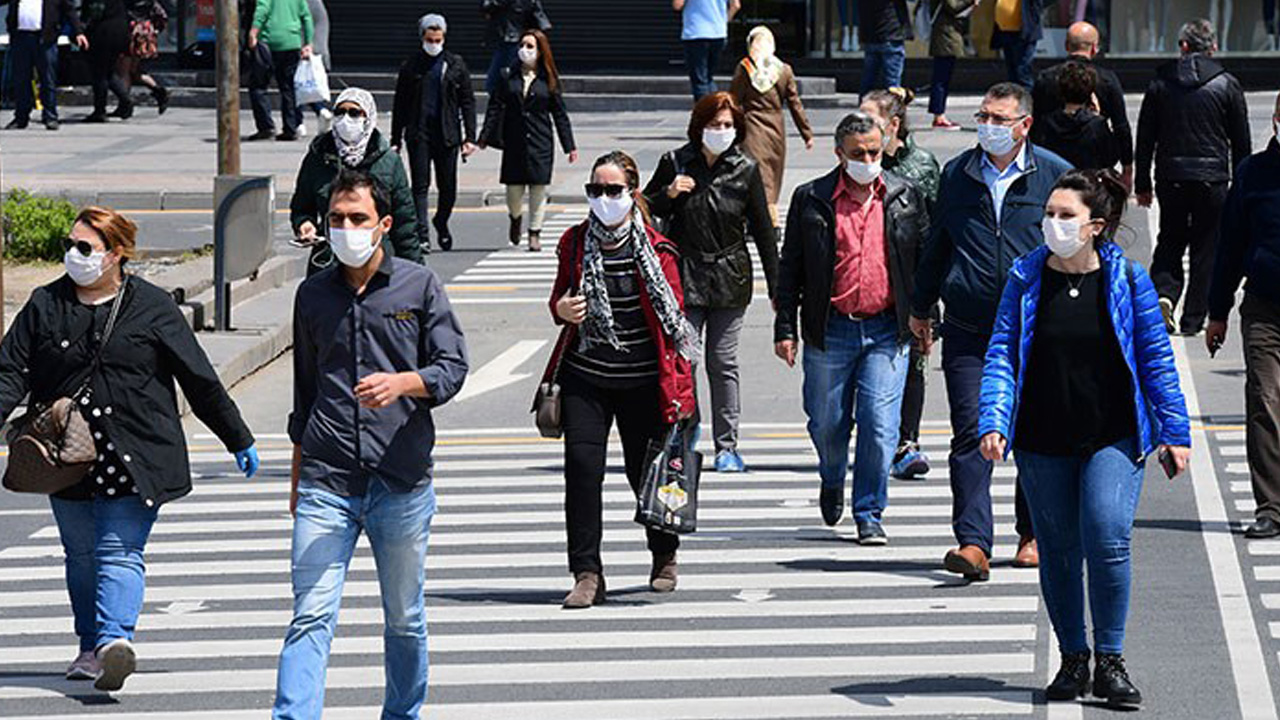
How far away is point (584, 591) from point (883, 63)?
60.4ft

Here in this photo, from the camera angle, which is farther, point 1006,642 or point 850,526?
point 850,526

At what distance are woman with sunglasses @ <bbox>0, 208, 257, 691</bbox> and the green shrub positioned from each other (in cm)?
1227

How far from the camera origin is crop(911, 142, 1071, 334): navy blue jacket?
1051cm

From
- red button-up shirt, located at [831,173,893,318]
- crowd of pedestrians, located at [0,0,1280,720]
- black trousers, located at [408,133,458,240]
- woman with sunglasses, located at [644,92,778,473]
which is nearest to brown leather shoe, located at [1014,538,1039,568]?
crowd of pedestrians, located at [0,0,1280,720]

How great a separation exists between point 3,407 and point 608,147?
19.6 metres

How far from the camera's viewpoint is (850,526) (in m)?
12.3

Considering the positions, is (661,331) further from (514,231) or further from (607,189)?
(514,231)

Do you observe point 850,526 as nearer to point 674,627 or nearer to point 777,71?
point 674,627

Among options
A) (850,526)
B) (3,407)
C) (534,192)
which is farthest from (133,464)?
(534,192)

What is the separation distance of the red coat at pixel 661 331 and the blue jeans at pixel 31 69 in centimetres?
2202

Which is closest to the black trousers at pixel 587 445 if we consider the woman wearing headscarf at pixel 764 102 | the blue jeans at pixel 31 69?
the woman wearing headscarf at pixel 764 102

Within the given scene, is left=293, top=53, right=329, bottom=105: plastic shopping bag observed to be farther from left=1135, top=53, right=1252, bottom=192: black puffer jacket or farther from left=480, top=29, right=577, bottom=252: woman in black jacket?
left=1135, top=53, right=1252, bottom=192: black puffer jacket

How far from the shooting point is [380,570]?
8.12m

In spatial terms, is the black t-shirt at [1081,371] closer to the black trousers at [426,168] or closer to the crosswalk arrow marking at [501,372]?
the crosswalk arrow marking at [501,372]
